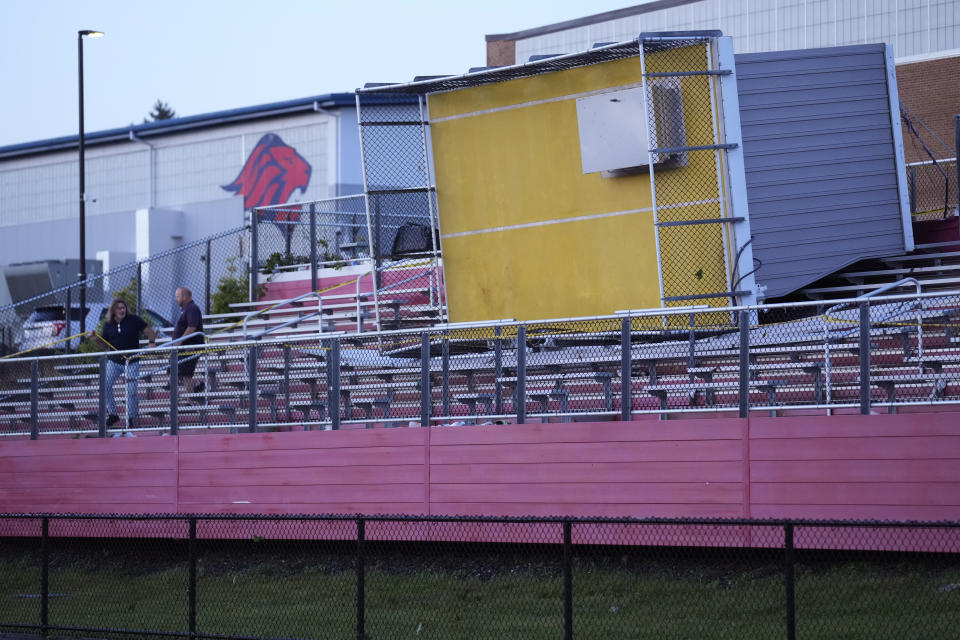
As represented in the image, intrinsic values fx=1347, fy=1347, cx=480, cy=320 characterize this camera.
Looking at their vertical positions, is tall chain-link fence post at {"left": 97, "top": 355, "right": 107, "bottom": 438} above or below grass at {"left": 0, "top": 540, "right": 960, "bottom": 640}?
above

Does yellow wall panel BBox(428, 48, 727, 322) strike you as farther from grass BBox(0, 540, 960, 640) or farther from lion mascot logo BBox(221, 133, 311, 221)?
lion mascot logo BBox(221, 133, 311, 221)

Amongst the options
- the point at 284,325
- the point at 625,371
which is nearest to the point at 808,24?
the point at 284,325

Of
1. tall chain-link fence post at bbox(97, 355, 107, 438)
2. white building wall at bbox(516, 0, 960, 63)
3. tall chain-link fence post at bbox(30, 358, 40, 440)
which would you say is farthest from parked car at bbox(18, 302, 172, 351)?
white building wall at bbox(516, 0, 960, 63)

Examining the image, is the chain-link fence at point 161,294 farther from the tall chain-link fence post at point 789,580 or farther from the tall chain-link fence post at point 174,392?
the tall chain-link fence post at point 789,580

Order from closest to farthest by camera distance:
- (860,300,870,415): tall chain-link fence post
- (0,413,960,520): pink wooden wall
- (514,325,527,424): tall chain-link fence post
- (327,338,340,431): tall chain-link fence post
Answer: (860,300,870,415): tall chain-link fence post → (0,413,960,520): pink wooden wall → (514,325,527,424): tall chain-link fence post → (327,338,340,431): tall chain-link fence post

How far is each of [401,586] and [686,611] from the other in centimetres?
325

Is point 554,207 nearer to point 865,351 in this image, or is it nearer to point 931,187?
point 865,351

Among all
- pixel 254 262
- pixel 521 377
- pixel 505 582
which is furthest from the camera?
pixel 254 262

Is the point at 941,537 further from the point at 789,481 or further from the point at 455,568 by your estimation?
the point at 455,568

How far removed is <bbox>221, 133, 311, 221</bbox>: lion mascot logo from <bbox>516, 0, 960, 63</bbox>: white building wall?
35.0 feet

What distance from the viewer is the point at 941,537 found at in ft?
36.7

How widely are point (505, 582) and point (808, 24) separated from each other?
21175 mm

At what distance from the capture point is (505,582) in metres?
12.7

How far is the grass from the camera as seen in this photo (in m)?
10.3
